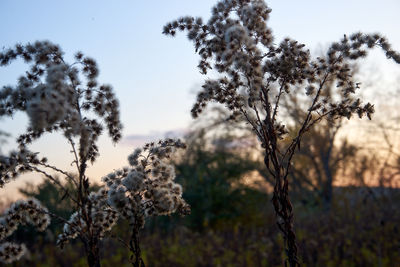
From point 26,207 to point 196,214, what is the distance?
12293 millimetres

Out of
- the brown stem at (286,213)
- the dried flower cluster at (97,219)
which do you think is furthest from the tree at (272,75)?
the dried flower cluster at (97,219)

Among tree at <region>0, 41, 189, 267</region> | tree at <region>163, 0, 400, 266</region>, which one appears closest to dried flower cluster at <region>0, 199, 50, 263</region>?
tree at <region>0, 41, 189, 267</region>

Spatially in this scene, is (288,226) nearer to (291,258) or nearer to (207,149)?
(291,258)

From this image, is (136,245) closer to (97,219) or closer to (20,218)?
(97,219)

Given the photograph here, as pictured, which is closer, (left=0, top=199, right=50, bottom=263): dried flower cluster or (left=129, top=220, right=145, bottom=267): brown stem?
(left=129, top=220, right=145, bottom=267): brown stem

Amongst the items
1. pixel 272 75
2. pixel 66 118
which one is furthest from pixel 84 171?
pixel 272 75

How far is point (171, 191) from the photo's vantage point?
3299mm

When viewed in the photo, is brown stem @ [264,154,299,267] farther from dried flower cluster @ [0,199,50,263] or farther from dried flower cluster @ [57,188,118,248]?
dried flower cluster @ [0,199,50,263]

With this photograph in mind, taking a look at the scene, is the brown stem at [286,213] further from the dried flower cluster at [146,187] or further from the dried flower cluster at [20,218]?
the dried flower cluster at [20,218]

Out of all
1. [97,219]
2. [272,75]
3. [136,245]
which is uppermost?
[272,75]

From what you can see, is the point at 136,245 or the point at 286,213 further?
the point at 286,213

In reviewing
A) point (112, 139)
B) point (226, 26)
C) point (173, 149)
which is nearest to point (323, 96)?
point (226, 26)

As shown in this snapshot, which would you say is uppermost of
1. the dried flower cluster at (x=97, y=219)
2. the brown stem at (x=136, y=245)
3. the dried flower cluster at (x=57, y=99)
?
the dried flower cluster at (x=57, y=99)

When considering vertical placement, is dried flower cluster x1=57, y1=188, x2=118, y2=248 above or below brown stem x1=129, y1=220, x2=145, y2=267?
above
